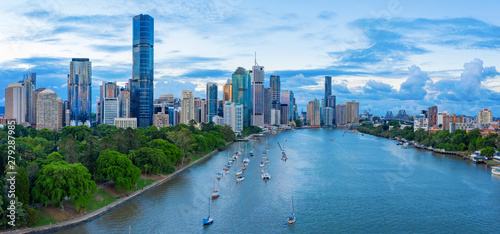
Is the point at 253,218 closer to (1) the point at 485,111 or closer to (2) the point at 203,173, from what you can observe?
(2) the point at 203,173

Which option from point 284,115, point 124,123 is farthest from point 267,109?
point 124,123

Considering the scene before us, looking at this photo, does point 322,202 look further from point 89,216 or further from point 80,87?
point 80,87

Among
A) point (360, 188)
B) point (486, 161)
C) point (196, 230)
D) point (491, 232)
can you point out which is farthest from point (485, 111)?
point (196, 230)

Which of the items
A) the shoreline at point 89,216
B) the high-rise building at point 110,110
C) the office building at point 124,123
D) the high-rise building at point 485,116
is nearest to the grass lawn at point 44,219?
the shoreline at point 89,216

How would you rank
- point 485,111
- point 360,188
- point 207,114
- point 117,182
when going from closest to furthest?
point 117,182
point 360,188
point 485,111
point 207,114

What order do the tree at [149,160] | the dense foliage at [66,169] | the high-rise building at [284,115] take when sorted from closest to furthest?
the dense foliage at [66,169]
the tree at [149,160]
the high-rise building at [284,115]

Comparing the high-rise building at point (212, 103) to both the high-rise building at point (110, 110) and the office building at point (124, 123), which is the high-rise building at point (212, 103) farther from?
the office building at point (124, 123)
